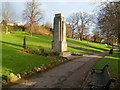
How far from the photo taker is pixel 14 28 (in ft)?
182

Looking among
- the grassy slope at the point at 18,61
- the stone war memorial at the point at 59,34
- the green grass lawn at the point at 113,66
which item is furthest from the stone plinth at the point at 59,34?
the green grass lawn at the point at 113,66

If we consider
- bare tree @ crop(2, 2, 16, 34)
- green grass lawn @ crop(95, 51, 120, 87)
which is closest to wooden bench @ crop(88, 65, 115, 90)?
green grass lawn @ crop(95, 51, 120, 87)

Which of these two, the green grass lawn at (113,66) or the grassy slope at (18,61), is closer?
the green grass lawn at (113,66)

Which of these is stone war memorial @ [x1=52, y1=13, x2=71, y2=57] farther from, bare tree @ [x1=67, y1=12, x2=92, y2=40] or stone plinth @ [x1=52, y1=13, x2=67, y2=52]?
bare tree @ [x1=67, y1=12, x2=92, y2=40]

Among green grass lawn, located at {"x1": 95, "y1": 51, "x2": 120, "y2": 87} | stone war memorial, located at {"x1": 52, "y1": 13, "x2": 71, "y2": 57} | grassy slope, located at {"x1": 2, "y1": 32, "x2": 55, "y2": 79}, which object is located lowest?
green grass lawn, located at {"x1": 95, "y1": 51, "x2": 120, "y2": 87}

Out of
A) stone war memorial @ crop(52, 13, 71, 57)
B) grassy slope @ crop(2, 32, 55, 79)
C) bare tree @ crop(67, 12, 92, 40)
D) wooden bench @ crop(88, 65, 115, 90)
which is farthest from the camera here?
bare tree @ crop(67, 12, 92, 40)

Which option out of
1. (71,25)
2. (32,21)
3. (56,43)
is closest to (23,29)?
(32,21)

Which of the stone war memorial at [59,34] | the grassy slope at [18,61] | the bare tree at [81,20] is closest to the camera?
the grassy slope at [18,61]

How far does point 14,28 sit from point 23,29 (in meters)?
4.11

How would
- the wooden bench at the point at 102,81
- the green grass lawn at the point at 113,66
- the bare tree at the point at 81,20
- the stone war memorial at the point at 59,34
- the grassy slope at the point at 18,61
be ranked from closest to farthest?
the wooden bench at the point at 102,81, the green grass lawn at the point at 113,66, the grassy slope at the point at 18,61, the stone war memorial at the point at 59,34, the bare tree at the point at 81,20

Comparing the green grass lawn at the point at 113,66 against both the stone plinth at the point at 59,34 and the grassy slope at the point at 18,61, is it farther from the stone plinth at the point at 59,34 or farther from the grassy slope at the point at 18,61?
the stone plinth at the point at 59,34

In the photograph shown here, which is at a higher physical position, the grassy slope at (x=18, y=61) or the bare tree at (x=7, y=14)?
the bare tree at (x=7, y=14)

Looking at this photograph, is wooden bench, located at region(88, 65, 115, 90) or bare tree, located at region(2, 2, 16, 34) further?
bare tree, located at region(2, 2, 16, 34)

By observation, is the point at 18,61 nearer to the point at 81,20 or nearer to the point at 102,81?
the point at 102,81
